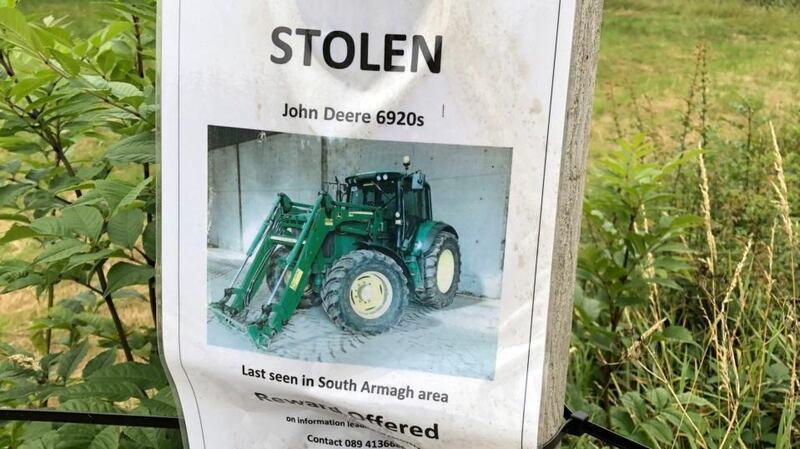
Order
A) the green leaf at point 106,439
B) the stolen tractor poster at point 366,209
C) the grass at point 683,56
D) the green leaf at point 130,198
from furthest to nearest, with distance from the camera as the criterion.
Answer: the grass at point 683,56, the green leaf at point 106,439, the green leaf at point 130,198, the stolen tractor poster at point 366,209

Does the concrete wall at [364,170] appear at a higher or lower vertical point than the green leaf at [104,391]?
higher

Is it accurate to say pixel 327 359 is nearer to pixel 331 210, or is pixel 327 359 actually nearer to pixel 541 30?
pixel 331 210

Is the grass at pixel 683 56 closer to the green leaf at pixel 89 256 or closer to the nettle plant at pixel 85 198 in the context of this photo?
the nettle plant at pixel 85 198

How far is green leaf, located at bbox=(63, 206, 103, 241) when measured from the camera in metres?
1.34

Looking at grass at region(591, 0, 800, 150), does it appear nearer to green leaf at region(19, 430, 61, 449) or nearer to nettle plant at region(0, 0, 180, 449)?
nettle plant at region(0, 0, 180, 449)

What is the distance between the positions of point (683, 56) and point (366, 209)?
6.33 meters

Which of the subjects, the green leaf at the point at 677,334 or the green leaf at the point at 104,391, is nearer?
the green leaf at the point at 104,391

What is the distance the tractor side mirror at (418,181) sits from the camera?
2.93 ft

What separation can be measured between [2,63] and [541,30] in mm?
1217

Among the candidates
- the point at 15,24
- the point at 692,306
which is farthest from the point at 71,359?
the point at 692,306

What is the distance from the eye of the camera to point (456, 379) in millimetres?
932

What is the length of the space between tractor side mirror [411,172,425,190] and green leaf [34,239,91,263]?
68cm

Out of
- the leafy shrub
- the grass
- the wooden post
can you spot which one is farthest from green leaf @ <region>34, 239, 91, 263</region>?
the grass

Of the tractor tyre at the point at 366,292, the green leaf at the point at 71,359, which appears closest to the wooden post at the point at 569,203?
the tractor tyre at the point at 366,292
